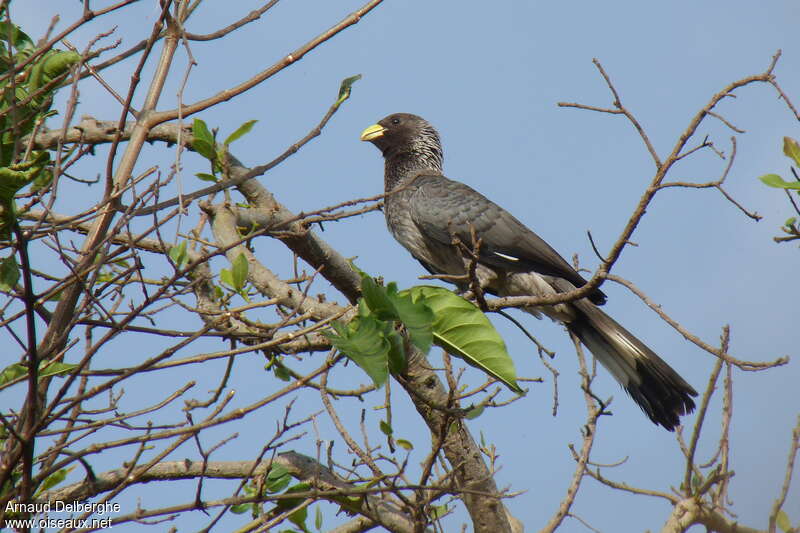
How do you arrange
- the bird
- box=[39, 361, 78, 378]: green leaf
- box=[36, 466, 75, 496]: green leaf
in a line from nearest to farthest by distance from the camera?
1. box=[39, 361, 78, 378]: green leaf
2. box=[36, 466, 75, 496]: green leaf
3. the bird

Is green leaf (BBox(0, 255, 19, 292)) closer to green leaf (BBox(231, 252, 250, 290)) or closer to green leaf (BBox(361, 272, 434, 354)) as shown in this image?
green leaf (BBox(361, 272, 434, 354))

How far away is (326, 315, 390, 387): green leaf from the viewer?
220 cm

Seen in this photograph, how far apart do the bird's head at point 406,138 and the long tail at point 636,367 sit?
2379mm

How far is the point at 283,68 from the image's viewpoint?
8.79ft

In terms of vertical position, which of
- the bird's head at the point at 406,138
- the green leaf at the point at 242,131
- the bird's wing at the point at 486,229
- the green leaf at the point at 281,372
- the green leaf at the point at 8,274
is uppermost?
the bird's head at the point at 406,138

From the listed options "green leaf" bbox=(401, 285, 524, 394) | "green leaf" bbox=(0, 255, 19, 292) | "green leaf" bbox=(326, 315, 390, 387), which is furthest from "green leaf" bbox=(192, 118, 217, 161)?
"green leaf" bbox=(326, 315, 390, 387)

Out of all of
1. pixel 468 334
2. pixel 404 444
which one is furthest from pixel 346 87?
pixel 404 444

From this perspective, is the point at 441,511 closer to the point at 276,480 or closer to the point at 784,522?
the point at 276,480

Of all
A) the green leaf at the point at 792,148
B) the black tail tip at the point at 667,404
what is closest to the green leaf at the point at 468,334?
the green leaf at the point at 792,148

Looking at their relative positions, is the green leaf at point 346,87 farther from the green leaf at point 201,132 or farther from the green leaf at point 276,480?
the green leaf at point 276,480

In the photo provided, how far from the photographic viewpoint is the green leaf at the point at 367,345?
7.22 ft

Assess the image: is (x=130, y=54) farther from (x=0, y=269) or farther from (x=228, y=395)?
(x=228, y=395)

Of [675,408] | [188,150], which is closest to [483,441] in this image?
[675,408]

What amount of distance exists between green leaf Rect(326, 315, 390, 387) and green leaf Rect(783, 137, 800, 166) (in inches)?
84.3
